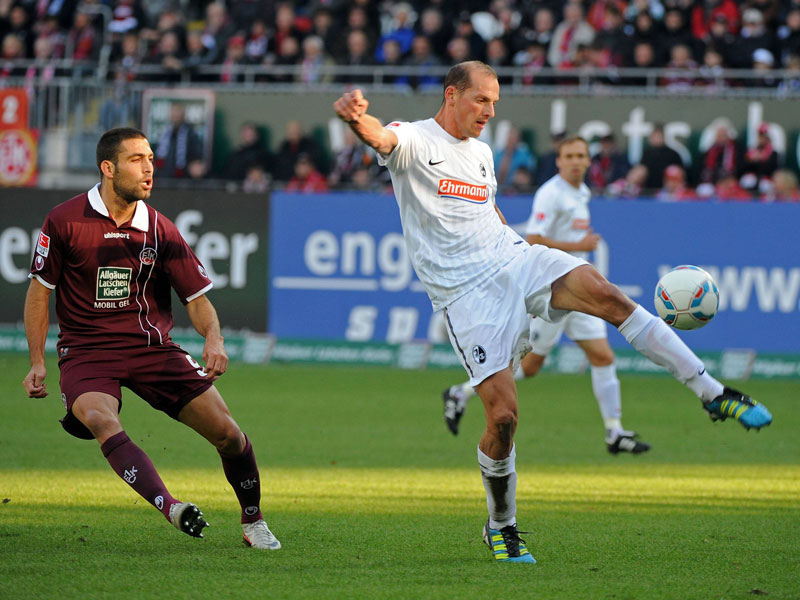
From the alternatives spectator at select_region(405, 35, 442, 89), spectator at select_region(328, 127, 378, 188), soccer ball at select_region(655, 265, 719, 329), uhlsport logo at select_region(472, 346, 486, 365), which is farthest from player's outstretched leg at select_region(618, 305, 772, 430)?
spectator at select_region(405, 35, 442, 89)

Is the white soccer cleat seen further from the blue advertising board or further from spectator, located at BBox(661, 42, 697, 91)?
spectator, located at BBox(661, 42, 697, 91)

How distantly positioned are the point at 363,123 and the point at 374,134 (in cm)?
15

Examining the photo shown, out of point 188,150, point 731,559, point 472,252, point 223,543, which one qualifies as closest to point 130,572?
point 223,543

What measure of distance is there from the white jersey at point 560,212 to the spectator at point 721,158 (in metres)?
6.64

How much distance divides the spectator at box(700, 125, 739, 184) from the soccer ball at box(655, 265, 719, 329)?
1110 cm

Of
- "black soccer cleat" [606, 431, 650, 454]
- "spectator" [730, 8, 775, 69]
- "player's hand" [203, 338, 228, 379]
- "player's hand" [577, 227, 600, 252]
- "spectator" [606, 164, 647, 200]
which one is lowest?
"black soccer cleat" [606, 431, 650, 454]

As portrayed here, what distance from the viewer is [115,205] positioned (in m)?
6.49

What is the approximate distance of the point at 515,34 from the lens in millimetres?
19875

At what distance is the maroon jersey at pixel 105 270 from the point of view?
638 cm

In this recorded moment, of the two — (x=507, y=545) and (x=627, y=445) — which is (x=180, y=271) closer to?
(x=507, y=545)

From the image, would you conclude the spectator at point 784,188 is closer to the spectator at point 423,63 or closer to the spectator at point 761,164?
the spectator at point 761,164

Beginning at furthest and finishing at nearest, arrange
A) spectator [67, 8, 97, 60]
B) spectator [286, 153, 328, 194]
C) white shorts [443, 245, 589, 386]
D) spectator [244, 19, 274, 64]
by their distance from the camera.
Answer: spectator [67, 8, 97, 60]
spectator [244, 19, 274, 64]
spectator [286, 153, 328, 194]
white shorts [443, 245, 589, 386]

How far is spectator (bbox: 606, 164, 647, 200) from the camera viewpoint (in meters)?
17.2

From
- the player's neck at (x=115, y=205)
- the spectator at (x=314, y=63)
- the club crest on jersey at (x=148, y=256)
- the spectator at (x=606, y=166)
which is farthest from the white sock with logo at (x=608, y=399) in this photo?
the spectator at (x=314, y=63)
